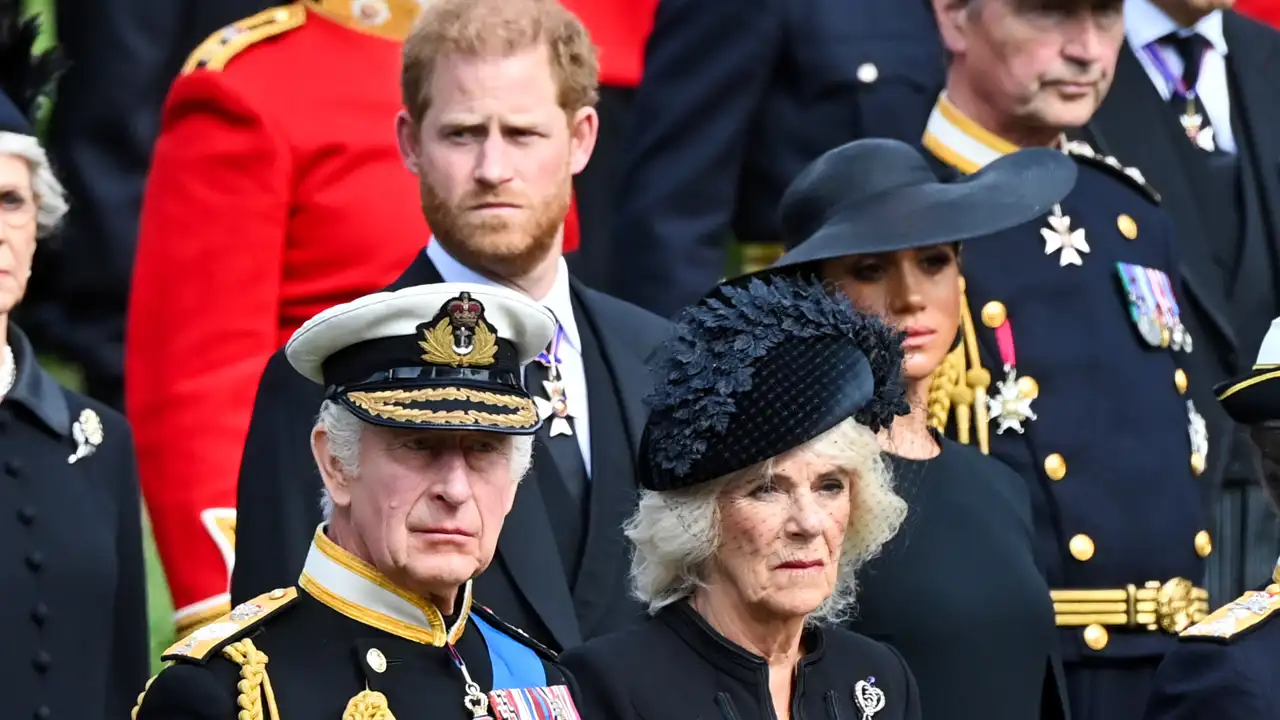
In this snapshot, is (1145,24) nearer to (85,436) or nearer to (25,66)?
(25,66)

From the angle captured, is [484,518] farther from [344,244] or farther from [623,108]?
[623,108]

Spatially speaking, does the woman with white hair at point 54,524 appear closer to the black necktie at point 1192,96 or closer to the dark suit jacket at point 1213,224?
the dark suit jacket at point 1213,224

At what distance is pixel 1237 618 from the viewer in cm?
535

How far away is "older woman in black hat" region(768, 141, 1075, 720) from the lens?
575 cm

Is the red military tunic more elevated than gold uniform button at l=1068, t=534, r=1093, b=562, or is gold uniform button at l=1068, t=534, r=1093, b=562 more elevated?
the red military tunic

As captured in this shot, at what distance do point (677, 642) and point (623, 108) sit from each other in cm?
309

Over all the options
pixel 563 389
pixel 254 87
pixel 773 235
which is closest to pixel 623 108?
pixel 773 235

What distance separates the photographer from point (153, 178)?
6688 mm

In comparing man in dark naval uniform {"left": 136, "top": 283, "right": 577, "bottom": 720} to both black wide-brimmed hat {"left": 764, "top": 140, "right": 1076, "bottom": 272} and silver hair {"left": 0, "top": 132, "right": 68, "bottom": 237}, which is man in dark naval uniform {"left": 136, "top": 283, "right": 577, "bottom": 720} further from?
silver hair {"left": 0, "top": 132, "right": 68, "bottom": 237}

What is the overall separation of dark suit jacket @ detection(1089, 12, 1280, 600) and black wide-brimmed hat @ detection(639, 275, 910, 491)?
7.31 feet

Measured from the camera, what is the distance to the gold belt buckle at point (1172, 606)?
6594 mm

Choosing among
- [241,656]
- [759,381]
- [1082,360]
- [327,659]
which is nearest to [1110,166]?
[1082,360]

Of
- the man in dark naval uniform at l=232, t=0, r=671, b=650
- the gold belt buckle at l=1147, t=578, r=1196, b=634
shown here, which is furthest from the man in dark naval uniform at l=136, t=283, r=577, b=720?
the gold belt buckle at l=1147, t=578, r=1196, b=634

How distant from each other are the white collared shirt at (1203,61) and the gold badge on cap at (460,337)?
3.25m
